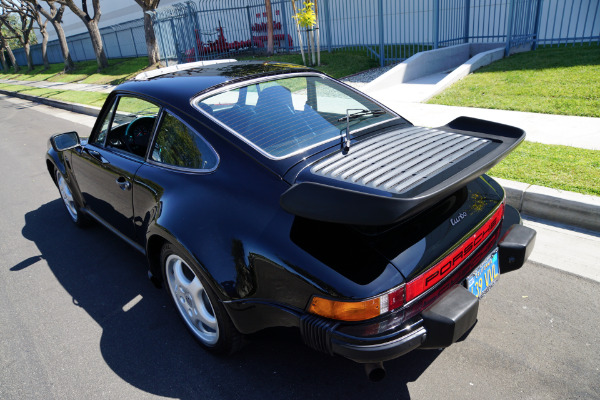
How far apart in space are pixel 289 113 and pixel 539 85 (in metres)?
7.22

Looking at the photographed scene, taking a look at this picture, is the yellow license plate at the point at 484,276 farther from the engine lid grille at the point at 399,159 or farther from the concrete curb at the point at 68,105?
the concrete curb at the point at 68,105

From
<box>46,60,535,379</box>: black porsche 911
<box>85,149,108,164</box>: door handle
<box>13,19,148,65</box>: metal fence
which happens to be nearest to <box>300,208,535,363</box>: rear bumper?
<box>46,60,535,379</box>: black porsche 911

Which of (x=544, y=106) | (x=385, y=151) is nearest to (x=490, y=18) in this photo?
(x=544, y=106)

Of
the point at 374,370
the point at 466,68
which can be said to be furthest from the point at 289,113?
the point at 466,68

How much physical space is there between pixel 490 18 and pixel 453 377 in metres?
13.2

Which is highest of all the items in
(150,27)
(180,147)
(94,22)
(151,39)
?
(94,22)

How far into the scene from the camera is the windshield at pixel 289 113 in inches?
100

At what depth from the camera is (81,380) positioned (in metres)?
2.57

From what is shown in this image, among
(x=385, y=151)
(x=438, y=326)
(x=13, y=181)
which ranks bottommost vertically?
(x=13, y=181)

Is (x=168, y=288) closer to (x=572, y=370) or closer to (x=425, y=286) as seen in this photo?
(x=425, y=286)

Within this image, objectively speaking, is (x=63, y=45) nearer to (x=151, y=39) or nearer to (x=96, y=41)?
(x=96, y=41)

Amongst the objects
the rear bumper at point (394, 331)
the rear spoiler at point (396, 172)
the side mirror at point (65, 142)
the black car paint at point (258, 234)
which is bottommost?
the rear bumper at point (394, 331)

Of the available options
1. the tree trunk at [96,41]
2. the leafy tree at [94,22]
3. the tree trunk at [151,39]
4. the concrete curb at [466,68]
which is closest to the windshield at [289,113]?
the concrete curb at [466,68]

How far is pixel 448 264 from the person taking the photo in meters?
2.16
